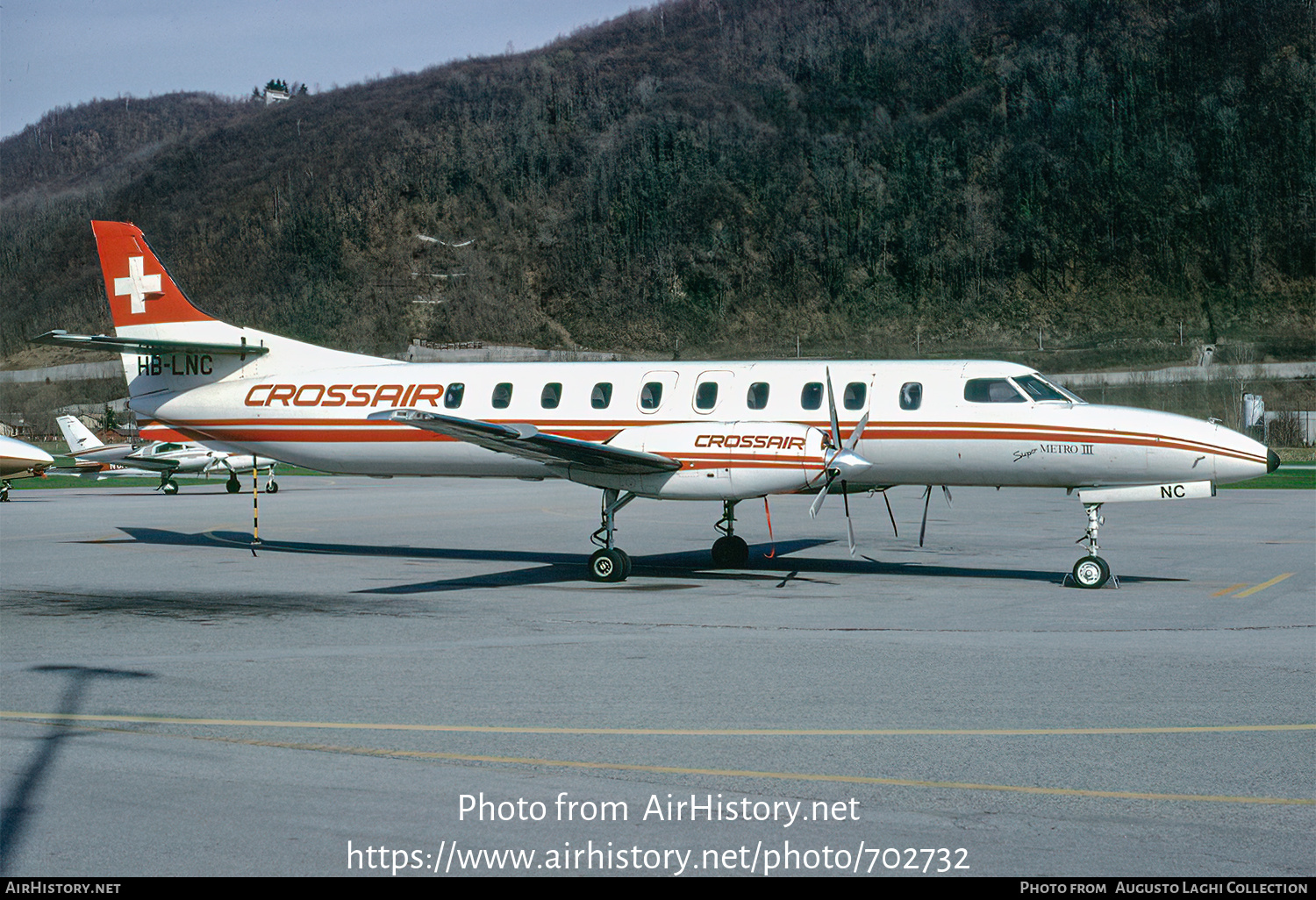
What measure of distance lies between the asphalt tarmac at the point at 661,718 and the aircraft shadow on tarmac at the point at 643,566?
5.5 inches

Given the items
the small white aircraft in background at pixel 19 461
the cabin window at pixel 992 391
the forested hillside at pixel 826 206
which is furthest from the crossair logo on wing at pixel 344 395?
the forested hillside at pixel 826 206

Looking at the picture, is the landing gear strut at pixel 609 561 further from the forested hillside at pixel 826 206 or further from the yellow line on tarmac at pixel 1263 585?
the forested hillside at pixel 826 206

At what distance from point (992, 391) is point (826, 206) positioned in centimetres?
10386

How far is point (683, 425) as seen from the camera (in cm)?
1827

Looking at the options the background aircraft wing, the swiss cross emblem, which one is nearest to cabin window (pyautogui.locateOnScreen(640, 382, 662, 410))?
the swiss cross emblem

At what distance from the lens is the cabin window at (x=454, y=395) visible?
21.2m

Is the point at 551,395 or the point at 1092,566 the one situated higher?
the point at 551,395

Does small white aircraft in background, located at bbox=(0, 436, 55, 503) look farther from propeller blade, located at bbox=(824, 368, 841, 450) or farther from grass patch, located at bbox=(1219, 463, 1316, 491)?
grass patch, located at bbox=(1219, 463, 1316, 491)

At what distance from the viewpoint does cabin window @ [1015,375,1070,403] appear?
18328 millimetres

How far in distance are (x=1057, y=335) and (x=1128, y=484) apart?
307 feet

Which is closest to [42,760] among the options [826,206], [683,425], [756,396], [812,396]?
[683,425]

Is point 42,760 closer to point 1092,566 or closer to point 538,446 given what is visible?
point 538,446
